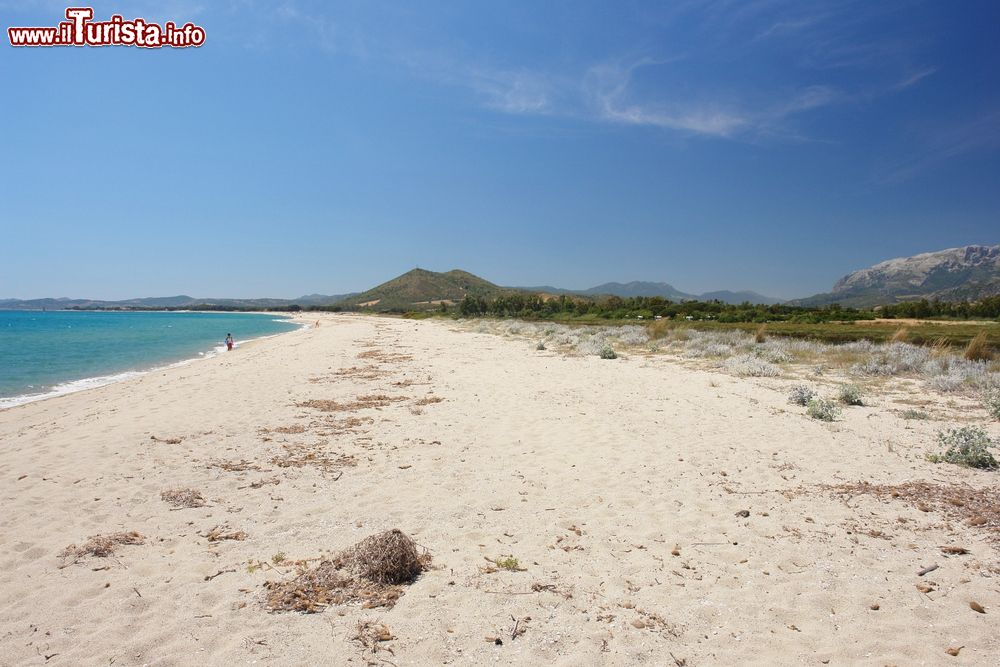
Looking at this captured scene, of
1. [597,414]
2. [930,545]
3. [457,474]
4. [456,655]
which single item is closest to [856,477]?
[930,545]

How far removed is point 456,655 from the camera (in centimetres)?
311

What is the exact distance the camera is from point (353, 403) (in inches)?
436

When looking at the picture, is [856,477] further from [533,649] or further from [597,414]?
[533,649]

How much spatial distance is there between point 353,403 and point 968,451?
11413 millimetres

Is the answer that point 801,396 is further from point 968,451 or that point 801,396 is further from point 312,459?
point 312,459

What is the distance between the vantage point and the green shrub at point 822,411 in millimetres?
9156

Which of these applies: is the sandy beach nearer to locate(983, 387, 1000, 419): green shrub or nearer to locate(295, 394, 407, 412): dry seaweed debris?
locate(983, 387, 1000, 419): green shrub

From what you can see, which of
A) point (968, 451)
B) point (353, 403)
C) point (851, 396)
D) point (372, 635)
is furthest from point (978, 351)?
point (372, 635)

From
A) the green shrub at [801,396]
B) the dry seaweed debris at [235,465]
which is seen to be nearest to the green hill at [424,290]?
the green shrub at [801,396]

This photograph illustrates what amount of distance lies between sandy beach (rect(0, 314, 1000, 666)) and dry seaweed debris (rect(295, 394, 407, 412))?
58cm

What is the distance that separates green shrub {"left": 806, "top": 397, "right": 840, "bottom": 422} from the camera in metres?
9.16

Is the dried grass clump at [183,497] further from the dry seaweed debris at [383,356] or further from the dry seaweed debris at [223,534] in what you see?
the dry seaweed debris at [383,356]

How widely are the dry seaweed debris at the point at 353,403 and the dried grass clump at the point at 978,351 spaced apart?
18.0 m

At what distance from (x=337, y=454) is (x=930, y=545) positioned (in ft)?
25.0
